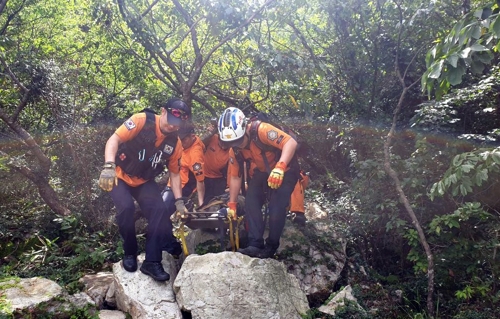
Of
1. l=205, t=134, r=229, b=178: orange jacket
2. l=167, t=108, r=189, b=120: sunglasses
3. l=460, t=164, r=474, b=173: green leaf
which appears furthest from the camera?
l=205, t=134, r=229, b=178: orange jacket

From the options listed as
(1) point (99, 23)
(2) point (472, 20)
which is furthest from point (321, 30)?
(2) point (472, 20)

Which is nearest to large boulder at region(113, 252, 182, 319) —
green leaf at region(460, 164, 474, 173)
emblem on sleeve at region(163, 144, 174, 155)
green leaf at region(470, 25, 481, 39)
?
emblem on sleeve at region(163, 144, 174, 155)

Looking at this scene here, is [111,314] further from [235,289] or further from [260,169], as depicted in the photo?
[260,169]

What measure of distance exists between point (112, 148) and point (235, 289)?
1922 millimetres

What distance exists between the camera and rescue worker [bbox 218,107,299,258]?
5.18 metres

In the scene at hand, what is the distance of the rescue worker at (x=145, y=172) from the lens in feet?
16.1

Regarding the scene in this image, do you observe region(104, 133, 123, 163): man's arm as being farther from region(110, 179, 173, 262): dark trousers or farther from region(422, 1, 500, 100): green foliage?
region(422, 1, 500, 100): green foliage

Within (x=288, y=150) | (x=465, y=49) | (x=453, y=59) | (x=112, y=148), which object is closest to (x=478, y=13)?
(x=465, y=49)

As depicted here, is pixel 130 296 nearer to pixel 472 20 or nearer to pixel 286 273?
pixel 286 273

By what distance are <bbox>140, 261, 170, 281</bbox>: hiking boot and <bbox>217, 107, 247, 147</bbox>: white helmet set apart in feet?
5.09

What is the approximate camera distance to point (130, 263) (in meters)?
4.94

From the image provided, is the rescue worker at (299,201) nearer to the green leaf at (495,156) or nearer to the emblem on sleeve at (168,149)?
the emblem on sleeve at (168,149)

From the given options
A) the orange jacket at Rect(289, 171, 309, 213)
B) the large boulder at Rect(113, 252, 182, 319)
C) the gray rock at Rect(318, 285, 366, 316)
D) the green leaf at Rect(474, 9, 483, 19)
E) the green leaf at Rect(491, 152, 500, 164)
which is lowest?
the large boulder at Rect(113, 252, 182, 319)

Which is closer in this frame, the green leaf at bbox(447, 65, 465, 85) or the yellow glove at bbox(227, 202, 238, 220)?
the green leaf at bbox(447, 65, 465, 85)
